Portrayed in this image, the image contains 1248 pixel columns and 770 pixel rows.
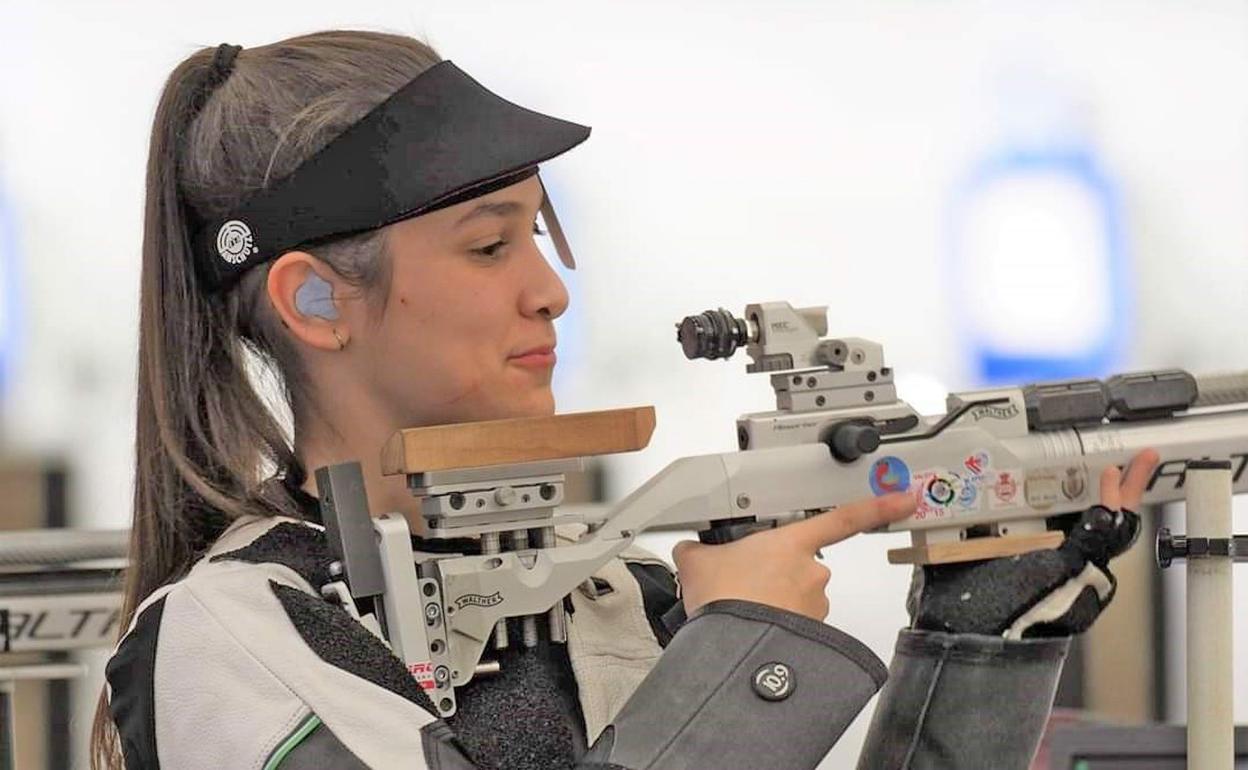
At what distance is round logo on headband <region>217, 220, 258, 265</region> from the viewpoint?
0.78 meters

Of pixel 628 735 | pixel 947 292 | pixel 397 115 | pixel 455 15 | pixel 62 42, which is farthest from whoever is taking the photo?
pixel 947 292

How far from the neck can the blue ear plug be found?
0.06 meters

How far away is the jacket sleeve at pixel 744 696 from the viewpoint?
0.67m

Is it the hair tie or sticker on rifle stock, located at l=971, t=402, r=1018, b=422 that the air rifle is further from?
the hair tie

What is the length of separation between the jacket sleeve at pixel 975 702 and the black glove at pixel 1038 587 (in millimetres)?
10

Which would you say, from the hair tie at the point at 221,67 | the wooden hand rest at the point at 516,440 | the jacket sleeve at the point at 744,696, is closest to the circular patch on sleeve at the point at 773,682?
the jacket sleeve at the point at 744,696

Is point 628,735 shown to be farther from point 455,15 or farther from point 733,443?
point 455,15

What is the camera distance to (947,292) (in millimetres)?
1623

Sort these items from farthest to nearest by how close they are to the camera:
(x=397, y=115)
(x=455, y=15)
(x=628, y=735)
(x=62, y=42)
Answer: (x=455, y=15), (x=62, y=42), (x=397, y=115), (x=628, y=735)

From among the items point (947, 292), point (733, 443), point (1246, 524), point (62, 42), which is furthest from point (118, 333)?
point (1246, 524)

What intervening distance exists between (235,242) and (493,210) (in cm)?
13

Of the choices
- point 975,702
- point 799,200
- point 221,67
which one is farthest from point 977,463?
point 799,200

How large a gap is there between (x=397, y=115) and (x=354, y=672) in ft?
0.90

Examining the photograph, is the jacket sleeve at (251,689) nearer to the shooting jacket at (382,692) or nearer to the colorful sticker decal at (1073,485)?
→ the shooting jacket at (382,692)
